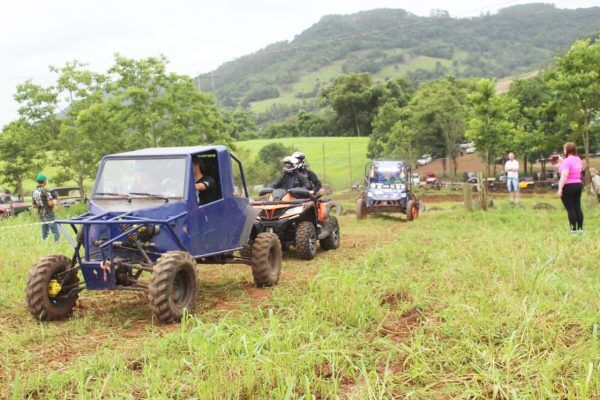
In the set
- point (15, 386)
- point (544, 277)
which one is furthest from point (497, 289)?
point (15, 386)

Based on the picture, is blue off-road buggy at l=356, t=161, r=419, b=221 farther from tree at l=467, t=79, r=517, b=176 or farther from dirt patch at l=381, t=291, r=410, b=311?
tree at l=467, t=79, r=517, b=176

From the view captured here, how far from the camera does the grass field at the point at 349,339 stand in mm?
3670

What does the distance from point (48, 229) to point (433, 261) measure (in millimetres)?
8654

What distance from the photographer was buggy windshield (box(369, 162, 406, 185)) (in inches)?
689

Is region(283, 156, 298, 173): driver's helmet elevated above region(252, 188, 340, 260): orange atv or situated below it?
above

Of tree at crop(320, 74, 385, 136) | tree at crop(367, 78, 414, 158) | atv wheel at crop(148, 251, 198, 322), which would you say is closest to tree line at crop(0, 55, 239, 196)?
atv wheel at crop(148, 251, 198, 322)

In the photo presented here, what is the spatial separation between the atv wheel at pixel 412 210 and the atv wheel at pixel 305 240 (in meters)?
6.88

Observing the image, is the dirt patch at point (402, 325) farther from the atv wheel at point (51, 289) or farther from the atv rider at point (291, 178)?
the atv rider at point (291, 178)

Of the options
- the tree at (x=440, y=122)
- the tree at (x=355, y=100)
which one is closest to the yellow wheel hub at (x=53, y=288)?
the tree at (x=440, y=122)

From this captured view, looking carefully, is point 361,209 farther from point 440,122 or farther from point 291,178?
point 440,122

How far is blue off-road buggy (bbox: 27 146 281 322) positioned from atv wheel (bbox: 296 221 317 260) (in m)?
2.37

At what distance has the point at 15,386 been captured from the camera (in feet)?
12.2

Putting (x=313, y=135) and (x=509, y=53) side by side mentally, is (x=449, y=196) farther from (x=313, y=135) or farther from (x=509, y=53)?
(x=509, y=53)

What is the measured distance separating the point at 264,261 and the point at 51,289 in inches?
101
